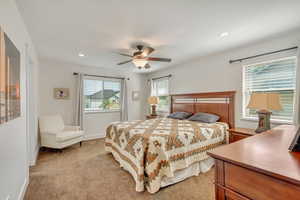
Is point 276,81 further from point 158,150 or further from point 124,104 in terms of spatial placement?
point 124,104

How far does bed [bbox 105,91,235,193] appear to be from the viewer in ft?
6.48

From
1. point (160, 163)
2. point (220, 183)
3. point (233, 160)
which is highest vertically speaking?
point (233, 160)

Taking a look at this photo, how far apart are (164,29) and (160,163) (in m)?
2.05

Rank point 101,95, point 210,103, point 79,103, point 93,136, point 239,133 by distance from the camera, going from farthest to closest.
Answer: point 101,95 → point 93,136 → point 79,103 → point 210,103 → point 239,133

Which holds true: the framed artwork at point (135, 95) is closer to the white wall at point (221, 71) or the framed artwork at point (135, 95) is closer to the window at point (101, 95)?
the window at point (101, 95)

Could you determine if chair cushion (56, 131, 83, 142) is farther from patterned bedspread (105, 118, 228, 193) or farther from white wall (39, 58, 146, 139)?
patterned bedspread (105, 118, 228, 193)

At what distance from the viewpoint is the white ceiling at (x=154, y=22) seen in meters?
1.71

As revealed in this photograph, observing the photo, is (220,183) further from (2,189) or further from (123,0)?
(123,0)

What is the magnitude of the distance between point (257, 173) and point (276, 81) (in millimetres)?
2690

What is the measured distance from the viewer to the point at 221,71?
347 cm

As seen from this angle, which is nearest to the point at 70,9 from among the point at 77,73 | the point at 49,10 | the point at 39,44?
the point at 49,10

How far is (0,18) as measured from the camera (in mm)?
1234

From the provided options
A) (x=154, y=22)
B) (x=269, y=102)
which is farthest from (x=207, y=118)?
(x=154, y=22)

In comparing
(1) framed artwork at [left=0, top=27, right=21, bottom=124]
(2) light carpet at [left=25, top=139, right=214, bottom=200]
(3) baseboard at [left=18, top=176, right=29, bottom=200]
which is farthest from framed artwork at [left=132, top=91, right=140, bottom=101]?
(1) framed artwork at [left=0, top=27, right=21, bottom=124]
